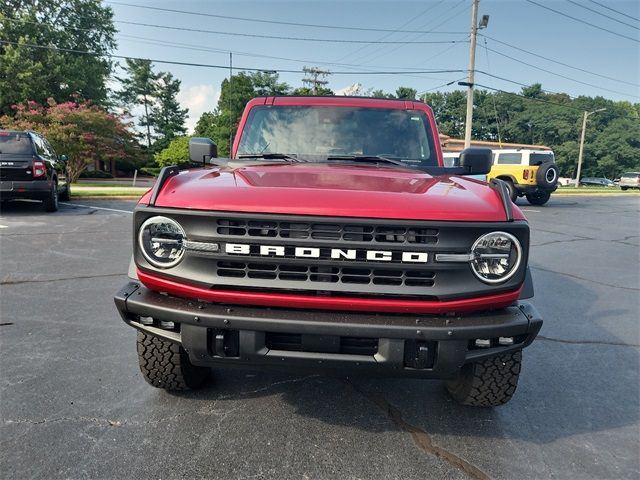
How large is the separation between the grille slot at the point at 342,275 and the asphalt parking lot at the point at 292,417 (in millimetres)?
898

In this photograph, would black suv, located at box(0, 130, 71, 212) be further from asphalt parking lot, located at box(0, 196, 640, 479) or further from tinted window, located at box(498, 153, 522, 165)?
tinted window, located at box(498, 153, 522, 165)

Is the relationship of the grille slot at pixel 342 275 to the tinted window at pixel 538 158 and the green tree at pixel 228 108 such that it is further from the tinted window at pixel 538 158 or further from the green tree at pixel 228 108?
the green tree at pixel 228 108

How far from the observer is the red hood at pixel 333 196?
204 cm

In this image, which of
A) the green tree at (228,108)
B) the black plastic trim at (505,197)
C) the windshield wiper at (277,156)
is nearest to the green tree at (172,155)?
the green tree at (228,108)

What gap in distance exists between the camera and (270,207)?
80.3 inches

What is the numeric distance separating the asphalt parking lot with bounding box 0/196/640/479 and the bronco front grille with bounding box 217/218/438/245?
1.09 metres

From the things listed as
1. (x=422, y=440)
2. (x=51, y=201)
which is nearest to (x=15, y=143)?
(x=51, y=201)

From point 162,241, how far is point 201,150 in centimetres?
153

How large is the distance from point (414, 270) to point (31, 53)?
37.7m

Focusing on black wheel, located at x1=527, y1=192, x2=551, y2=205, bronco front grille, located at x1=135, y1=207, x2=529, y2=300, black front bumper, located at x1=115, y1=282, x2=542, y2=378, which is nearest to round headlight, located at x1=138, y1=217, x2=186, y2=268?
bronco front grille, located at x1=135, y1=207, x2=529, y2=300

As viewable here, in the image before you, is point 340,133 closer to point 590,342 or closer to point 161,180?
point 161,180

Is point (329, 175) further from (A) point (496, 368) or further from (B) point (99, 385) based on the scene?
(B) point (99, 385)

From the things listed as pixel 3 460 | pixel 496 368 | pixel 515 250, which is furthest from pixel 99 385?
pixel 515 250

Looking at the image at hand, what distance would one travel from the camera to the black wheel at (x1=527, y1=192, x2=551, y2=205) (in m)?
18.0
